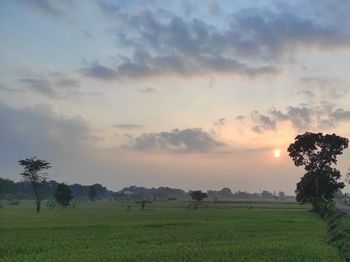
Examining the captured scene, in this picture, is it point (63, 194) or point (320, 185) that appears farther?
point (63, 194)

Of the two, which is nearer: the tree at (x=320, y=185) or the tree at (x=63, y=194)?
the tree at (x=320, y=185)

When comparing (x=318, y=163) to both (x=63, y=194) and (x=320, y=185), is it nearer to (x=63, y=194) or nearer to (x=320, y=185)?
(x=320, y=185)

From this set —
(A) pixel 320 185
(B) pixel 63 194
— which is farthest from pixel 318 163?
(B) pixel 63 194

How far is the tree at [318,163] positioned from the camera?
264 ft

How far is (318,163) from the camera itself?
270ft

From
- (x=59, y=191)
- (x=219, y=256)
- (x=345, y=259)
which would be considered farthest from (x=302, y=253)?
(x=59, y=191)

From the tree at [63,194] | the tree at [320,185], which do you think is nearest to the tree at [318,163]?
the tree at [320,185]

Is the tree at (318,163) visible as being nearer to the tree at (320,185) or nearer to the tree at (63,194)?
the tree at (320,185)

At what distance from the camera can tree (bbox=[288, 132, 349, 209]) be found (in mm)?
80562

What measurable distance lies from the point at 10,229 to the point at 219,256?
84.1 feet

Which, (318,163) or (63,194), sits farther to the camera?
(63,194)

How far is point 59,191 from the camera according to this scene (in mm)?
113812

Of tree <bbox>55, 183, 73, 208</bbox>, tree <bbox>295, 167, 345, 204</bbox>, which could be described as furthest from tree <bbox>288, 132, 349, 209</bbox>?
tree <bbox>55, 183, 73, 208</bbox>

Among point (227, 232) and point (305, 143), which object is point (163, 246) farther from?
point (305, 143)
